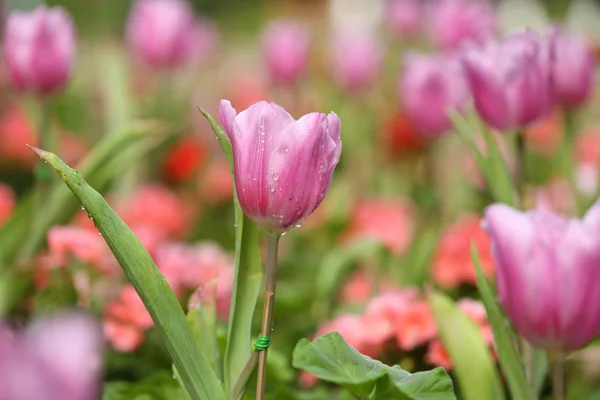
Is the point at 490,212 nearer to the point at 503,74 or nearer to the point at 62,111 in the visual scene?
the point at 503,74

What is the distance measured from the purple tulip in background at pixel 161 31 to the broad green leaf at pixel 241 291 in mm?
1330

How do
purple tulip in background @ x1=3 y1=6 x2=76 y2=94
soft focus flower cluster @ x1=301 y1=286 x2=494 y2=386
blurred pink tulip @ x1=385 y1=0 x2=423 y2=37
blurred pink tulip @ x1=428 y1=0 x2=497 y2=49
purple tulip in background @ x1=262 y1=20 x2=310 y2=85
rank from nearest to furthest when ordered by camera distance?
soft focus flower cluster @ x1=301 y1=286 x2=494 y2=386 < purple tulip in background @ x1=3 y1=6 x2=76 y2=94 < blurred pink tulip @ x1=428 y1=0 x2=497 y2=49 < purple tulip in background @ x1=262 y1=20 x2=310 y2=85 < blurred pink tulip @ x1=385 y1=0 x2=423 y2=37

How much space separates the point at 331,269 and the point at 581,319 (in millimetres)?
641

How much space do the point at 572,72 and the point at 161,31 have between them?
41.5 inches

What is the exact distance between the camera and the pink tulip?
920 mm

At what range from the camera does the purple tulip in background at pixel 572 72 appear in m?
1.18

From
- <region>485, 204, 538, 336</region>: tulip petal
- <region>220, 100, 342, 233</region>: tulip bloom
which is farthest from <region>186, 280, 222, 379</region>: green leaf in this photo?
<region>485, 204, 538, 336</region>: tulip petal

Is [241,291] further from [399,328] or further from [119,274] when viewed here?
[119,274]

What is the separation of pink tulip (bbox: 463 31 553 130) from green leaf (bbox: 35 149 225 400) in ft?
1.65

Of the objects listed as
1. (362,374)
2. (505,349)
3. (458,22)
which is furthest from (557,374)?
(458,22)

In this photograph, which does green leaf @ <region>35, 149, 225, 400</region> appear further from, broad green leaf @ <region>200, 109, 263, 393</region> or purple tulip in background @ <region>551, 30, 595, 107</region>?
purple tulip in background @ <region>551, 30, 595, 107</region>

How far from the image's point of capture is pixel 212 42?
3184 mm

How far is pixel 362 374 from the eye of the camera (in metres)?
0.60

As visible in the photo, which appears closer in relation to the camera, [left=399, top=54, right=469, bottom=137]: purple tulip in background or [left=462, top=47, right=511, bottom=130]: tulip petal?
[left=462, top=47, right=511, bottom=130]: tulip petal
